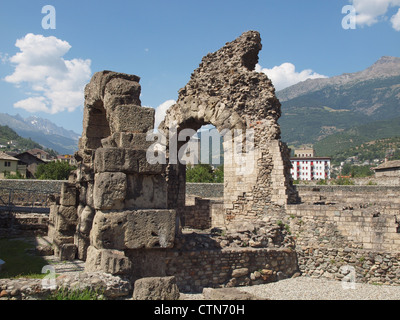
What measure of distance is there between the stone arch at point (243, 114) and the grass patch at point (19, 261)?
6.92m

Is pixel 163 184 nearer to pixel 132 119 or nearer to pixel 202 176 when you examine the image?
pixel 132 119

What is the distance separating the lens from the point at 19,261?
26.4 ft

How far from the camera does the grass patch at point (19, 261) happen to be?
690cm

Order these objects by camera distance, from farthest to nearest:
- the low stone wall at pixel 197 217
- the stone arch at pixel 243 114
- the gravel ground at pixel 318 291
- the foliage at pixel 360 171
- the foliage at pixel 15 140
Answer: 1. the foliage at pixel 15 140
2. the foliage at pixel 360 171
3. the low stone wall at pixel 197 217
4. the stone arch at pixel 243 114
5. the gravel ground at pixel 318 291

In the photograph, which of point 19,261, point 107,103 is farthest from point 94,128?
point 19,261

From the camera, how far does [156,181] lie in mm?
6980

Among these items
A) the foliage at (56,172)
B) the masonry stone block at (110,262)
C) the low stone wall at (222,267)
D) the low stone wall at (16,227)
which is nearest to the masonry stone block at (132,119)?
the masonry stone block at (110,262)

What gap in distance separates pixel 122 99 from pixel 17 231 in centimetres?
765

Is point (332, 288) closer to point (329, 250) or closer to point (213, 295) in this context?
Answer: point (329, 250)

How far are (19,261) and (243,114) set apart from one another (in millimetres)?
8653

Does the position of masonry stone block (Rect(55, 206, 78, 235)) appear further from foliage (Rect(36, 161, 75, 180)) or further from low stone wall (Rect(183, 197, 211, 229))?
foliage (Rect(36, 161, 75, 180))

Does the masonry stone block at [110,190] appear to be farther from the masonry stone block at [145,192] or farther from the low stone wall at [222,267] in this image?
the low stone wall at [222,267]

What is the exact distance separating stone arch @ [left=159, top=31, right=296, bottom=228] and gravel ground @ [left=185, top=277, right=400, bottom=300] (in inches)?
125

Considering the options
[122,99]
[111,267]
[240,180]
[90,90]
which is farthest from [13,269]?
[240,180]
